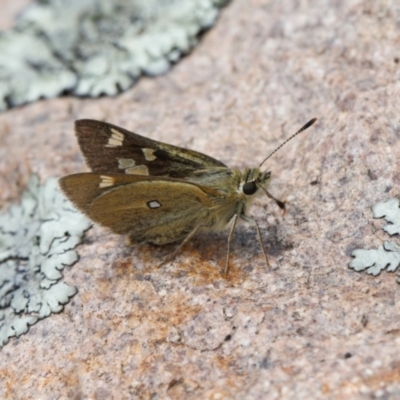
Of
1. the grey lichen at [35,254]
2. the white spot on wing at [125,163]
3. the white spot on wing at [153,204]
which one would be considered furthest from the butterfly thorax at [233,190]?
the grey lichen at [35,254]

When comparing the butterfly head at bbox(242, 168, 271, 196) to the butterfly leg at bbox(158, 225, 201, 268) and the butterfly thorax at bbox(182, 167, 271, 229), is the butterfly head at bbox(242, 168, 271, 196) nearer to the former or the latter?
the butterfly thorax at bbox(182, 167, 271, 229)

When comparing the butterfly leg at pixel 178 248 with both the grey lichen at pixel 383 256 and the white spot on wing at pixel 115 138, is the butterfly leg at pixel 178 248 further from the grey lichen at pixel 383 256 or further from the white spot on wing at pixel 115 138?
the grey lichen at pixel 383 256

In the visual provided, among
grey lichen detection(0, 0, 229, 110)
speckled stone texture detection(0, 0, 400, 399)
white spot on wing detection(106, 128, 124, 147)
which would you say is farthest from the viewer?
grey lichen detection(0, 0, 229, 110)

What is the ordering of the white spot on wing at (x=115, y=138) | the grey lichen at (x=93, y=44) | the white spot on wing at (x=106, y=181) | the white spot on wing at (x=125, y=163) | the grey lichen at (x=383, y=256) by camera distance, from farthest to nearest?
the grey lichen at (x=93, y=44)
the white spot on wing at (x=125, y=163)
the white spot on wing at (x=115, y=138)
the white spot on wing at (x=106, y=181)
the grey lichen at (x=383, y=256)

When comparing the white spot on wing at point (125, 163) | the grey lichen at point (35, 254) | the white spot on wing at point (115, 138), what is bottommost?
the grey lichen at point (35, 254)

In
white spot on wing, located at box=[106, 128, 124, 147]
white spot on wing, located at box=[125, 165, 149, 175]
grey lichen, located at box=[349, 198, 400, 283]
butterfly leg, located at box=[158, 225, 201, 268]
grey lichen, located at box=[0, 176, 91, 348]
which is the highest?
grey lichen, located at box=[349, 198, 400, 283]

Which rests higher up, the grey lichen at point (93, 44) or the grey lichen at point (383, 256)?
the grey lichen at point (383, 256)

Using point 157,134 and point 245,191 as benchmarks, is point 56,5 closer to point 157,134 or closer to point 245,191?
point 157,134

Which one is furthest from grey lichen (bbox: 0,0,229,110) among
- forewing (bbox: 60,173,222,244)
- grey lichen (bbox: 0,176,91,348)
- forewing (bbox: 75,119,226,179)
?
forewing (bbox: 60,173,222,244)
